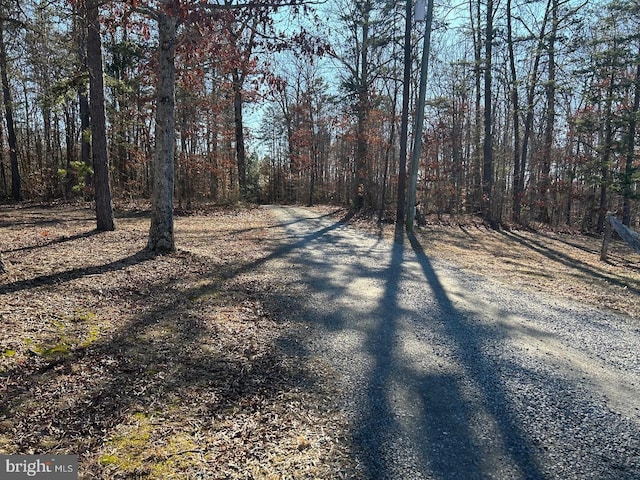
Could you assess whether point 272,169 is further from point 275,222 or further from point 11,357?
point 11,357

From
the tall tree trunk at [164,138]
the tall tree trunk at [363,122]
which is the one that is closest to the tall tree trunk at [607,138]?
the tall tree trunk at [363,122]

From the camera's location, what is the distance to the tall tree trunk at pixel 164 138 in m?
6.26

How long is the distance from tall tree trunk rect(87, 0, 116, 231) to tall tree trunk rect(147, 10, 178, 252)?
2275 mm

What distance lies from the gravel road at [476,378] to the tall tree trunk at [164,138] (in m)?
2.53

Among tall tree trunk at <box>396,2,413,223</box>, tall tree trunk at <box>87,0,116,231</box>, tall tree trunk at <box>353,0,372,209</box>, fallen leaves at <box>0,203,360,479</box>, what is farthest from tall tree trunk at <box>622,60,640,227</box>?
tall tree trunk at <box>87,0,116,231</box>

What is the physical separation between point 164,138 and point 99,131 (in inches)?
124

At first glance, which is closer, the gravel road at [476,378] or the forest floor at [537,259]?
the gravel road at [476,378]

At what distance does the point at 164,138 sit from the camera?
642 centimetres

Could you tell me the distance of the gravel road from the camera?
2.17m

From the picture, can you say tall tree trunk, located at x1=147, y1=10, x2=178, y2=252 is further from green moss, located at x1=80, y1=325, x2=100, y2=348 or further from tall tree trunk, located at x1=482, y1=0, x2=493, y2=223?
tall tree trunk, located at x1=482, y1=0, x2=493, y2=223

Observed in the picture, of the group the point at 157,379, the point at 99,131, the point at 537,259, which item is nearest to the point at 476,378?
the point at 157,379

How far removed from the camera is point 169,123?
21.1 ft

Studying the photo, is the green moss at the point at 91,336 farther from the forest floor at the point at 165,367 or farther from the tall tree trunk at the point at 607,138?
the tall tree trunk at the point at 607,138

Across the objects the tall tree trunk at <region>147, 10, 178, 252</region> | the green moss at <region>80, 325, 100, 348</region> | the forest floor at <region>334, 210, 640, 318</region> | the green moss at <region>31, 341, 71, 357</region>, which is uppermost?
the tall tree trunk at <region>147, 10, 178, 252</region>
